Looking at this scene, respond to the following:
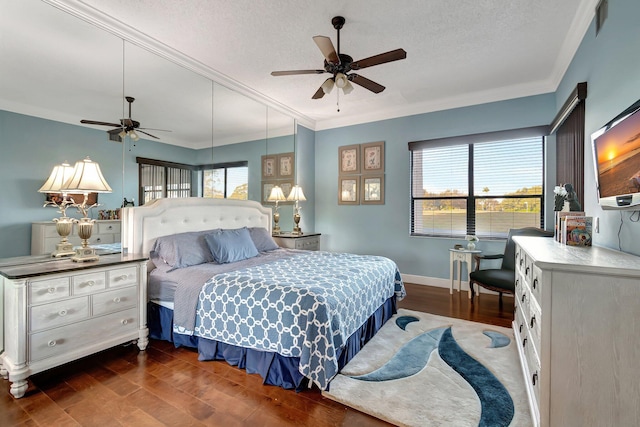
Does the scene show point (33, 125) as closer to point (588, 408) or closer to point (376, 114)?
point (588, 408)

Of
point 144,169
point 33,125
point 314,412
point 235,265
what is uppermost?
point 33,125

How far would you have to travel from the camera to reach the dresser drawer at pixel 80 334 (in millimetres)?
2018

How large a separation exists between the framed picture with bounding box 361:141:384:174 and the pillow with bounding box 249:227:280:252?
227cm

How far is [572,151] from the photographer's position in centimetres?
311

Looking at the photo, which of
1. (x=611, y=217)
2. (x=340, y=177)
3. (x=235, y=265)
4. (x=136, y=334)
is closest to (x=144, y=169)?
(x=235, y=265)

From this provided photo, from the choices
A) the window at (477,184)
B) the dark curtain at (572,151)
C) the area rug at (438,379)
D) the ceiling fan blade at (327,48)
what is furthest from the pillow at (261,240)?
the dark curtain at (572,151)

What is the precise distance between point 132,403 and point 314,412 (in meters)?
1.19

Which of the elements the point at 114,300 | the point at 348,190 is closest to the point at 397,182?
the point at 348,190

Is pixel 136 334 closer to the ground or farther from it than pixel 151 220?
closer to the ground

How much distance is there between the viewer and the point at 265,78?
382 centimetres

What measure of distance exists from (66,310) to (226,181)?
7.39ft

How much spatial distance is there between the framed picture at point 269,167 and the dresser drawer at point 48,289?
9.49 ft

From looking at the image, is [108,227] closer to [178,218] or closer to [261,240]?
[178,218]

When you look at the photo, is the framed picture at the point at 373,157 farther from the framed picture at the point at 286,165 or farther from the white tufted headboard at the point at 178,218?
the white tufted headboard at the point at 178,218
